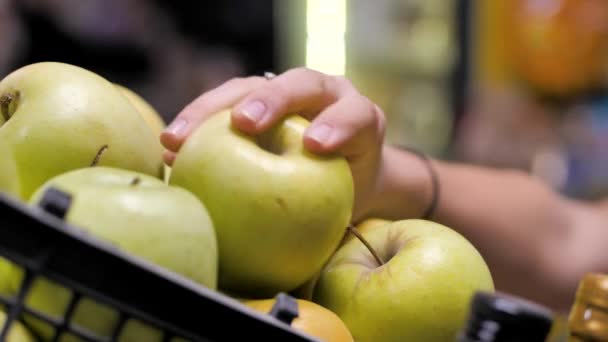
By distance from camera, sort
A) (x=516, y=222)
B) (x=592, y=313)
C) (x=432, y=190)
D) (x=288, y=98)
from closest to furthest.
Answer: (x=592, y=313) → (x=288, y=98) → (x=432, y=190) → (x=516, y=222)

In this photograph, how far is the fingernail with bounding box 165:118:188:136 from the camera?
1.93 ft

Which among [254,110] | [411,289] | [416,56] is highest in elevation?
[254,110]

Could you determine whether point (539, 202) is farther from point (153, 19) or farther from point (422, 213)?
point (153, 19)

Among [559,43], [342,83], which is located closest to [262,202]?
[342,83]

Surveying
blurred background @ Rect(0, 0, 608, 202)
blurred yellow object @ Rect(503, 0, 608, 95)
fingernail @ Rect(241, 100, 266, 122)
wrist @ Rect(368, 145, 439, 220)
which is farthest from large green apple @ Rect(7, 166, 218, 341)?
blurred yellow object @ Rect(503, 0, 608, 95)

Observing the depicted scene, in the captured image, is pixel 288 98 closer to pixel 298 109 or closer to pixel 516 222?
pixel 298 109

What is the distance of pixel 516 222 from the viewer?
4.38 ft

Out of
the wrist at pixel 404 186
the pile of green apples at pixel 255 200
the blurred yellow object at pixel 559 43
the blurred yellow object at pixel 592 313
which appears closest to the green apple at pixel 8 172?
the pile of green apples at pixel 255 200

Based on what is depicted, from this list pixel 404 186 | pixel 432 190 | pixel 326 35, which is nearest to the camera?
pixel 404 186

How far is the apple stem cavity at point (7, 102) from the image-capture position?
564 mm

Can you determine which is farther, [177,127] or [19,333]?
[177,127]

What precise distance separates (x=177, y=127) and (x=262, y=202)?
0.42 ft

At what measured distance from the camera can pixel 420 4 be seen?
223cm

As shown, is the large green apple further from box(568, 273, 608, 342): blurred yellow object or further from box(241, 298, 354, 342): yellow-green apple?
box(568, 273, 608, 342): blurred yellow object
